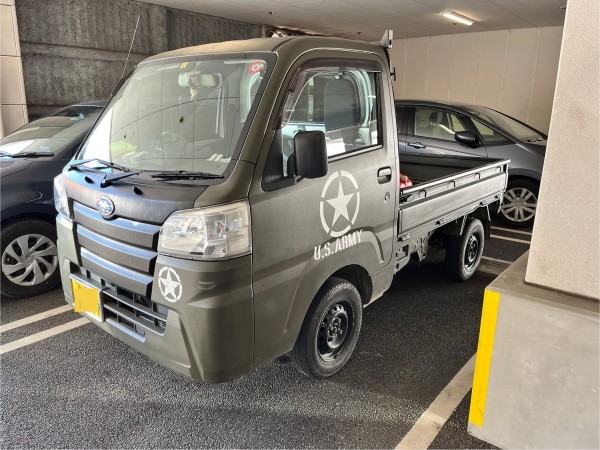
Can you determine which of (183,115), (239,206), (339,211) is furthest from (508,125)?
(239,206)

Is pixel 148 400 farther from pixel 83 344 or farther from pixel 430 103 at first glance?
pixel 430 103

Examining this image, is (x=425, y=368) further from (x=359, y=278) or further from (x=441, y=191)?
(x=441, y=191)

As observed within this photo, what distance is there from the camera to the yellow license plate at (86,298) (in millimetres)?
2436

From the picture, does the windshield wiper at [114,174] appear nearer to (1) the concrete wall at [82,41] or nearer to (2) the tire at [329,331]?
(2) the tire at [329,331]

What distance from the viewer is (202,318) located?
1.95 metres

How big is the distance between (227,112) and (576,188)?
64.7 inches

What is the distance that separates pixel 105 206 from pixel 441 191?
8.21 feet

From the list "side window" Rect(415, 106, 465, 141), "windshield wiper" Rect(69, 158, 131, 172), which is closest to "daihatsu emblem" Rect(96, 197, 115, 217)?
"windshield wiper" Rect(69, 158, 131, 172)

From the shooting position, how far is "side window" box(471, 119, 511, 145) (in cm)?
612

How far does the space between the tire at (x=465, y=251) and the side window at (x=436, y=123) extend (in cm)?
221

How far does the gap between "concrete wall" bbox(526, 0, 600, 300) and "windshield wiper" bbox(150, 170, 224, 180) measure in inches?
54.3

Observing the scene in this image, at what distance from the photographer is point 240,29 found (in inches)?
476

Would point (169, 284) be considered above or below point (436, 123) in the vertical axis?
below

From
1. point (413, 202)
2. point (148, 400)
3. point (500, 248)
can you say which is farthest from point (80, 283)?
point (500, 248)
